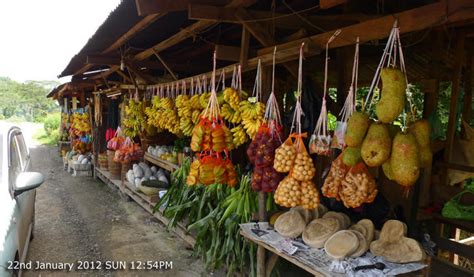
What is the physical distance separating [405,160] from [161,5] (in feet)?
6.58

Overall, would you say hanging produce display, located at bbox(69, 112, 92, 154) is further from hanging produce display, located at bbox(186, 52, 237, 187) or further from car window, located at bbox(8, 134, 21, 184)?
hanging produce display, located at bbox(186, 52, 237, 187)

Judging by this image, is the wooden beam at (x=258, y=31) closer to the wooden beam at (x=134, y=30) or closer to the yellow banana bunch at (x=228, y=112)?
the yellow banana bunch at (x=228, y=112)

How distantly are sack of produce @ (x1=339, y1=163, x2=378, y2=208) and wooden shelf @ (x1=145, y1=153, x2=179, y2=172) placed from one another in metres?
3.92

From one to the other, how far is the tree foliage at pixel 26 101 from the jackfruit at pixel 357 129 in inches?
2208

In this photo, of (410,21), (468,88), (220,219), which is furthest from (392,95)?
(468,88)

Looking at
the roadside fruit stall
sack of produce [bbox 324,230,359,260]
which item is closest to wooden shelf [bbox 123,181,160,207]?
the roadside fruit stall

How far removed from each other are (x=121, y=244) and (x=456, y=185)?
4.46 meters

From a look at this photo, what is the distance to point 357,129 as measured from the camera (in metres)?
2.05

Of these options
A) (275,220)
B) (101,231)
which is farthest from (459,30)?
(101,231)

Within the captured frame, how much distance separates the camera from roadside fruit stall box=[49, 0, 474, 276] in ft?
6.82

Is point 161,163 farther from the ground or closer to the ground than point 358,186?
closer to the ground

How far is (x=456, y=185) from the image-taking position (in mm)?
4172

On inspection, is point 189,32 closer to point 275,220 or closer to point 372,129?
point 275,220

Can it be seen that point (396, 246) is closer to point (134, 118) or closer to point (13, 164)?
point (13, 164)
